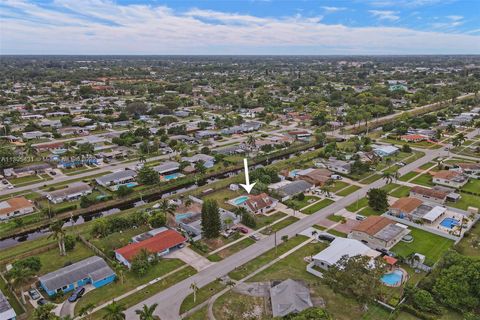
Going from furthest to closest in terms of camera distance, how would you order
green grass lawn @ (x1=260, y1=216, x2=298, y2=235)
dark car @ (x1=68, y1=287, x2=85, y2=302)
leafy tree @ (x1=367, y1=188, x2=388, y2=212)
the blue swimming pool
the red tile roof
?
leafy tree @ (x1=367, y1=188, x2=388, y2=212)
green grass lawn @ (x1=260, y1=216, x2=298, y2=235)
the red tile roof
the blue swimming pool
dark car @ (x1=68, y1=287, x2=85, y2=302)

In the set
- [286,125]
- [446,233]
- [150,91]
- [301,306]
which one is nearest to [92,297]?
[301,306]

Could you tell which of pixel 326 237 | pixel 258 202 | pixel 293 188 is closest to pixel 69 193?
pixel 258 202

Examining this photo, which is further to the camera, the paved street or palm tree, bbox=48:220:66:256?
palm tree, bbox=48:220:66:256

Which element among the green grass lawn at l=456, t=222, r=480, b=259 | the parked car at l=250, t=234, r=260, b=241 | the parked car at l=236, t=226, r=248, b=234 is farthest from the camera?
the parked car at l=236, t=226, r=248, b=234

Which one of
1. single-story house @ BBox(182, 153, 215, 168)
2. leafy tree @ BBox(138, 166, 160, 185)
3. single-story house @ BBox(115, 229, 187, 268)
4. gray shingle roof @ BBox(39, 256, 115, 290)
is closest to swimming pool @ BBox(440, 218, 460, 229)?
single-story house @ BBox(115, 229, 187, 268)

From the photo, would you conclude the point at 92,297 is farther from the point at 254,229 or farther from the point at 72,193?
the point at 72,193

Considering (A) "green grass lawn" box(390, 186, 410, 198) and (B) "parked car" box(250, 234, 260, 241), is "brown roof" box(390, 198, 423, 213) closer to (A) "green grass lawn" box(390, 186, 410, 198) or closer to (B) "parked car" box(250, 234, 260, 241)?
(A) "green grass lawn" box(390, 186, 410, 198)

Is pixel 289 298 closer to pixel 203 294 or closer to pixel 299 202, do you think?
pixel 203 294
